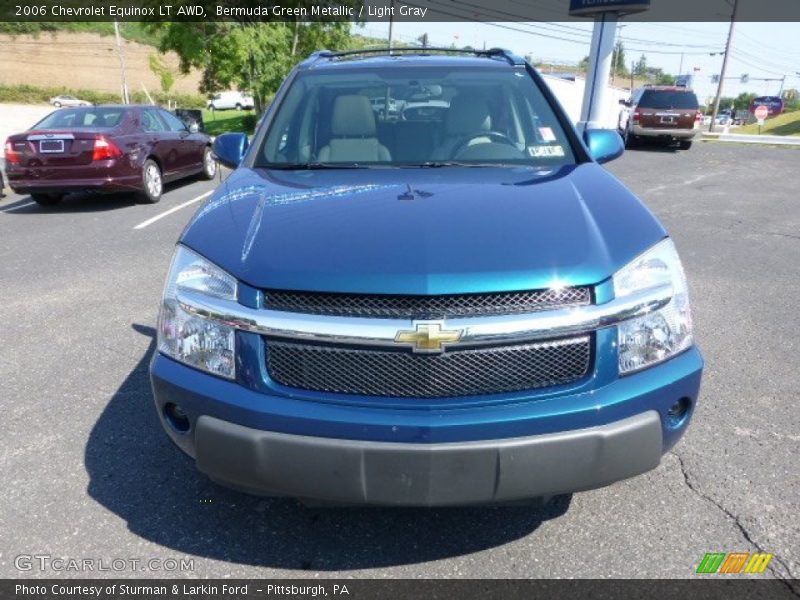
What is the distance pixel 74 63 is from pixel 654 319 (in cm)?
8765

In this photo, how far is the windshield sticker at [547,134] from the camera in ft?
10.1

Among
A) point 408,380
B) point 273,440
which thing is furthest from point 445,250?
point 273,440

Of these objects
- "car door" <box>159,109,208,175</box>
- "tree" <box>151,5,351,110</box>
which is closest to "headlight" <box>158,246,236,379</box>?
"car door" <box>159,109,208,175</box>

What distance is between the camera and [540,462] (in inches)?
71.7

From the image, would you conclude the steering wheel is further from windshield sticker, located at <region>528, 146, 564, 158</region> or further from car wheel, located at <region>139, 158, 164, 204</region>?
car wheel, located at <region>139, 158, 164, 204</region>

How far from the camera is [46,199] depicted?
9320 millimetres

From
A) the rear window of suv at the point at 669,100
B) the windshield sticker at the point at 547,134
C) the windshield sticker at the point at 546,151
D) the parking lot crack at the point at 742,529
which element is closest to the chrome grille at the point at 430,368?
the parking lot crack at the point at 742,529

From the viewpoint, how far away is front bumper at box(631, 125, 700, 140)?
17.7 metres

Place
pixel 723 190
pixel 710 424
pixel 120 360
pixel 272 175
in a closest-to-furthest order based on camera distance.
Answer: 1. pixel 272 175
2. pixel 710 424
3. pixel 120 360
4. pixel 723 190

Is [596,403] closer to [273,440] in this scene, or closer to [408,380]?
[408,380]

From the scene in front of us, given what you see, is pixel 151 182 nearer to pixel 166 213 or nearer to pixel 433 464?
pixel 166 213

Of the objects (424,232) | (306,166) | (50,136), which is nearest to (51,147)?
(50,136)

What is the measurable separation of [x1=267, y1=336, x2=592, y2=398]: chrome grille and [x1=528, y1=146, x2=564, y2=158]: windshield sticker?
1.36 m
